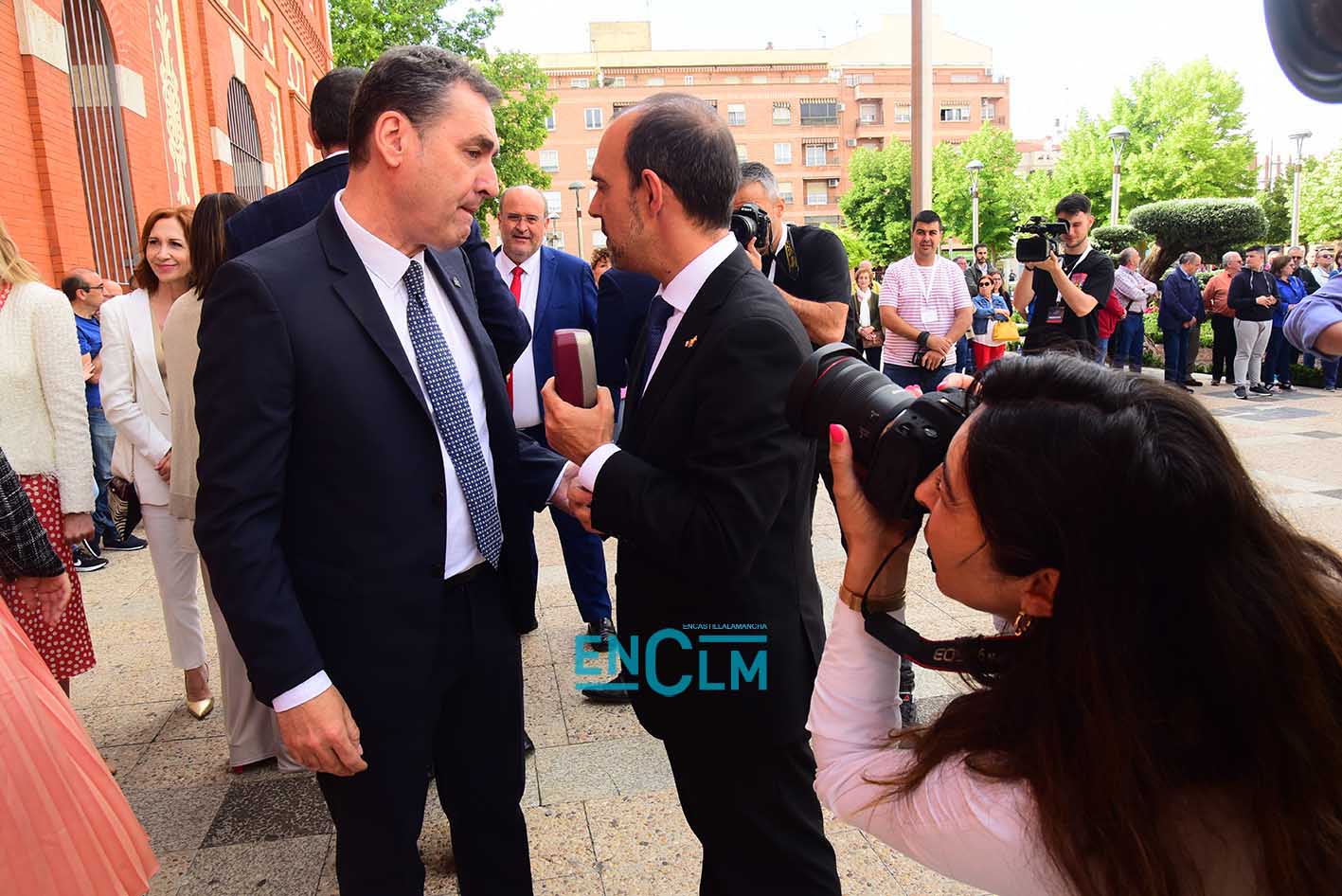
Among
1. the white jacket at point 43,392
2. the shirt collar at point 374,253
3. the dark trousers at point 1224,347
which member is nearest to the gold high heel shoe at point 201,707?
the white jacket at point 43,392

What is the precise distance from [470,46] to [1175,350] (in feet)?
73.9

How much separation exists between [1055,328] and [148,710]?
5288 mm

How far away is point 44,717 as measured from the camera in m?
1.88

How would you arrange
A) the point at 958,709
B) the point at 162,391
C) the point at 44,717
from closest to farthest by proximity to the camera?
1. the point at 958,709
2. the point at 44,717
3. the point at 162,391

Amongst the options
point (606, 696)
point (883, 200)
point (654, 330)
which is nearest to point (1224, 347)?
point (606, 696)

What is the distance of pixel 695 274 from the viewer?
1.91 meters

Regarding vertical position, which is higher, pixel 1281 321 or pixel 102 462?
pixel 1281 321

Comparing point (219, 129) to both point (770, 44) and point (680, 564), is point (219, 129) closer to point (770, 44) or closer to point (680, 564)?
point (680, 564)

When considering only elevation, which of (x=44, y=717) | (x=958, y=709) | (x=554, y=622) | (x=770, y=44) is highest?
(x=770, y=44)

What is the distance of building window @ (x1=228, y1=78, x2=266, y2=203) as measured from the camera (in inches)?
533

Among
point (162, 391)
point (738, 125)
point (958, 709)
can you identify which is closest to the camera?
point (958, 709)

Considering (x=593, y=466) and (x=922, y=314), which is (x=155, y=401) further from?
(x=922, y=314)

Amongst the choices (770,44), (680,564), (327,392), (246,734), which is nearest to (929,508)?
(680,564)

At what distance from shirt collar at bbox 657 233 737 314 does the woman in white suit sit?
2587 mm
